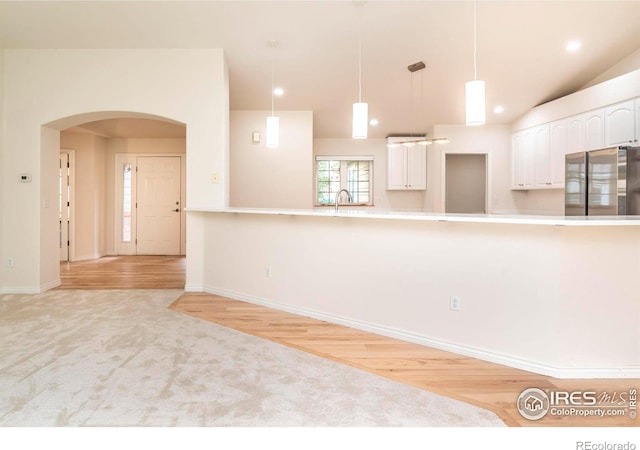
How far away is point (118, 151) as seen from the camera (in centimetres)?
765

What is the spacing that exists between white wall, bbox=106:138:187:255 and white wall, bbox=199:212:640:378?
499 centimetres

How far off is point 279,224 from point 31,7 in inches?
128

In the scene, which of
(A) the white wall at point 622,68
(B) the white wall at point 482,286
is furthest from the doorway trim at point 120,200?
(A) the white wall at point 622,68

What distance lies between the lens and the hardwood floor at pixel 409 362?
2072 millimetres

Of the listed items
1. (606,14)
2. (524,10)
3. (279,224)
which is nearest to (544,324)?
(279,224)

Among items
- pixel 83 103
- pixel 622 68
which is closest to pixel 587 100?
pixel 622 68

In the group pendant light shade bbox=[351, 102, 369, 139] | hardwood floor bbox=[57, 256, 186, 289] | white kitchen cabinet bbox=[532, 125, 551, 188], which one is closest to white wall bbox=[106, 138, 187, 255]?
hardwood floor bbox=[57, 256, 186, 289]

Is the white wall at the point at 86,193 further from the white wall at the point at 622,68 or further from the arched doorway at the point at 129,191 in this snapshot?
the white wall at the point at 622,68

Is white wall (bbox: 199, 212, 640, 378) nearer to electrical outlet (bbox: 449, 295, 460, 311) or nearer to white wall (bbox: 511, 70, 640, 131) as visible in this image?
electrical outlet (bbox: 449, 295, 460, 311)

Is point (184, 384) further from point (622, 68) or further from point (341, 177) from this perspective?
point (622, 68)

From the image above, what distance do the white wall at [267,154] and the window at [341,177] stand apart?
134 cm

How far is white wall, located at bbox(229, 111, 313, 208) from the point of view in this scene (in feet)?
20.9

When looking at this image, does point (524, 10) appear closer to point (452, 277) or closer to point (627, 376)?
point (452, 277)

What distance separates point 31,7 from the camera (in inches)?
148
